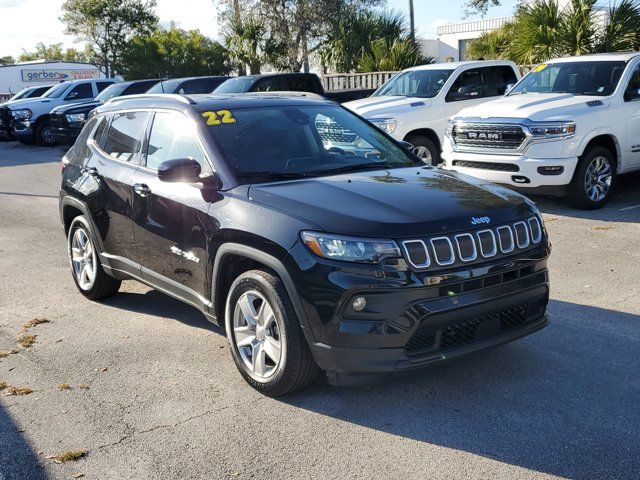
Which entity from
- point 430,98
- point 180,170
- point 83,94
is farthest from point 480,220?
point 83,94

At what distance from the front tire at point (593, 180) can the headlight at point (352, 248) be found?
20.1ft

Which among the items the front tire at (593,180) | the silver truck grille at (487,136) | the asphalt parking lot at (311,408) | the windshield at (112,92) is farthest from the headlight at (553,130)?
the windshield at (112,92)

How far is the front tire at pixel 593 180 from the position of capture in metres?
9.16

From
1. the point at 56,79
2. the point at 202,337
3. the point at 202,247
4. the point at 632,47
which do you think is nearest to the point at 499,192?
the point at 202,247

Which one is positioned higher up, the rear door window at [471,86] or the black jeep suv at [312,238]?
the rear door window at [471,86]

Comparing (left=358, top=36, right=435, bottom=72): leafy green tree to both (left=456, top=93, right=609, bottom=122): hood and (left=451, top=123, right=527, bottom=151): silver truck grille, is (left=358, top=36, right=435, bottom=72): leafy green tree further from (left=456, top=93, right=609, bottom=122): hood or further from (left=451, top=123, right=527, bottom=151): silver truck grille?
(left=451, top=123, right=527, bottom=151): silver truck grille

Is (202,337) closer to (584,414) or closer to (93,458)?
(93,458)

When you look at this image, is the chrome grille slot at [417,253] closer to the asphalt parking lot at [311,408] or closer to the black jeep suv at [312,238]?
the black jeep suv at [312,238]

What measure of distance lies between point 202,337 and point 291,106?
→ 6.01 ft

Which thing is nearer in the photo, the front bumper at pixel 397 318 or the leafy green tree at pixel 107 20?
the front bumper at pixel 397 318

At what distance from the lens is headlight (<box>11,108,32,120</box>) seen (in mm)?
22703

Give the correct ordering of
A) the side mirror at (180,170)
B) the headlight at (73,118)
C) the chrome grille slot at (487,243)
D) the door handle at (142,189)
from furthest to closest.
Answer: the headlight at (73,118)
the door handle at (142,189)
the side mirror at (180,170)
the chrome grille slot at (487,243)

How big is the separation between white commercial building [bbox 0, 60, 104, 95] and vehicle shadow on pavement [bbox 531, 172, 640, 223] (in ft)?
102

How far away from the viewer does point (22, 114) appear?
74.9 feet
